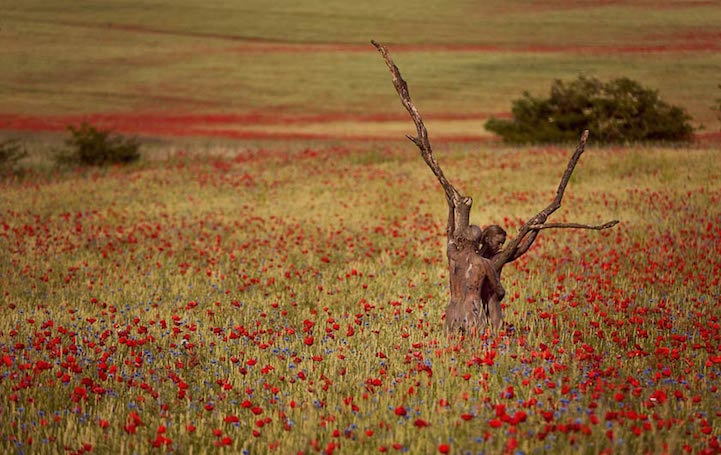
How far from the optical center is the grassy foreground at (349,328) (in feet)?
14.9

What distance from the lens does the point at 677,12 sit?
3688 cm

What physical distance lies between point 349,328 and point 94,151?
1994 cm

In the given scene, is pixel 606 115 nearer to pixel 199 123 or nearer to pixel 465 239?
pixel 465 239

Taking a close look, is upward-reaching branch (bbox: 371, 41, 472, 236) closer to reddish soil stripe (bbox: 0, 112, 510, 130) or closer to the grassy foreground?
the grassy foreground

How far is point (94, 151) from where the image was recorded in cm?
2484

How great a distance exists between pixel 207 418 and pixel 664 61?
45.9 meters

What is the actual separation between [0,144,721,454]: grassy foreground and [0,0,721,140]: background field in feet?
63.9

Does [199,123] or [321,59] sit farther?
[321,59]

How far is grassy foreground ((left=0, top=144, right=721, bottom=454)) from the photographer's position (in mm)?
4551

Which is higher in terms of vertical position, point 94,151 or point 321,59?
point 321,59

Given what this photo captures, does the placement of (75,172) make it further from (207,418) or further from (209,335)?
(207,418)

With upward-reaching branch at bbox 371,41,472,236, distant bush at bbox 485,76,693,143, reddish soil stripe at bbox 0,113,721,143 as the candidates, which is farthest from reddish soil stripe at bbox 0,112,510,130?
upward-reaching branch at bbox 371,41,472,236

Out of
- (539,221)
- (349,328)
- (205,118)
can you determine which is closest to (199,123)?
(205,118)

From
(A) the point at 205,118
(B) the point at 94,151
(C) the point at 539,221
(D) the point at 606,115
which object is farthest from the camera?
(A) the point at 205,118
